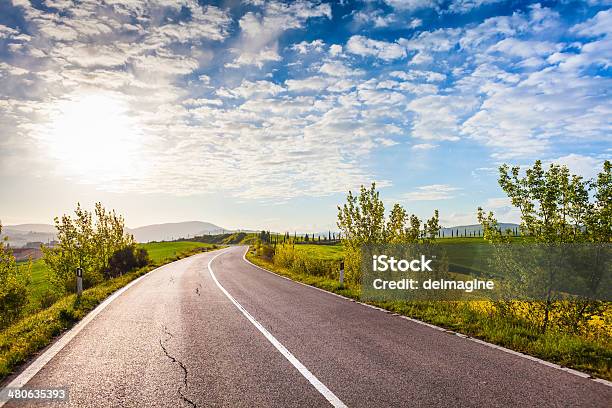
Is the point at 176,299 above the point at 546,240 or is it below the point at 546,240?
below

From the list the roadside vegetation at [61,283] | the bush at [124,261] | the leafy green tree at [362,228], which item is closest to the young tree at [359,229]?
the leafy green tree at [362,228]

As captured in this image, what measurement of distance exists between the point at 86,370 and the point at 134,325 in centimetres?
332

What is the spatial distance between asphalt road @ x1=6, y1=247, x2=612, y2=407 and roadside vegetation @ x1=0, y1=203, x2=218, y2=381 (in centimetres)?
87

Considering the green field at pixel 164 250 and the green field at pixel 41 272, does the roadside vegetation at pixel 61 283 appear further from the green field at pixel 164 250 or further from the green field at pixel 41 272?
the green field at pixel 164 250

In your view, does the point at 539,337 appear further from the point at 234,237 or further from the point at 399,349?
the point at 234,237

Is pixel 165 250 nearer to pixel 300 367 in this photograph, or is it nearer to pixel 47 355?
pixel 47 355

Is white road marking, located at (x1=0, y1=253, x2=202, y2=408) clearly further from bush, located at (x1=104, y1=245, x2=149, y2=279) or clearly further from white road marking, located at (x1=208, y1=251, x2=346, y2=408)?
bush, located at (x1=104, y1=245, x2=149, y2=279)

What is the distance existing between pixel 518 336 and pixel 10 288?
2084 centimetres

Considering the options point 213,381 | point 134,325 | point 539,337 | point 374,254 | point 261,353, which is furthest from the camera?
point 374,254

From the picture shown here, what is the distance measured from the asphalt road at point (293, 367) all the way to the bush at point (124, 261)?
2330cm

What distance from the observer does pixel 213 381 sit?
5.19m

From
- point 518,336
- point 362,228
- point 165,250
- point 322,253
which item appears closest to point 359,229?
point 362,228

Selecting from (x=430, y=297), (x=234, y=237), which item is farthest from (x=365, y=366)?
(x=234, y=237)

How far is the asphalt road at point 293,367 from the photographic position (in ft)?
15.0
